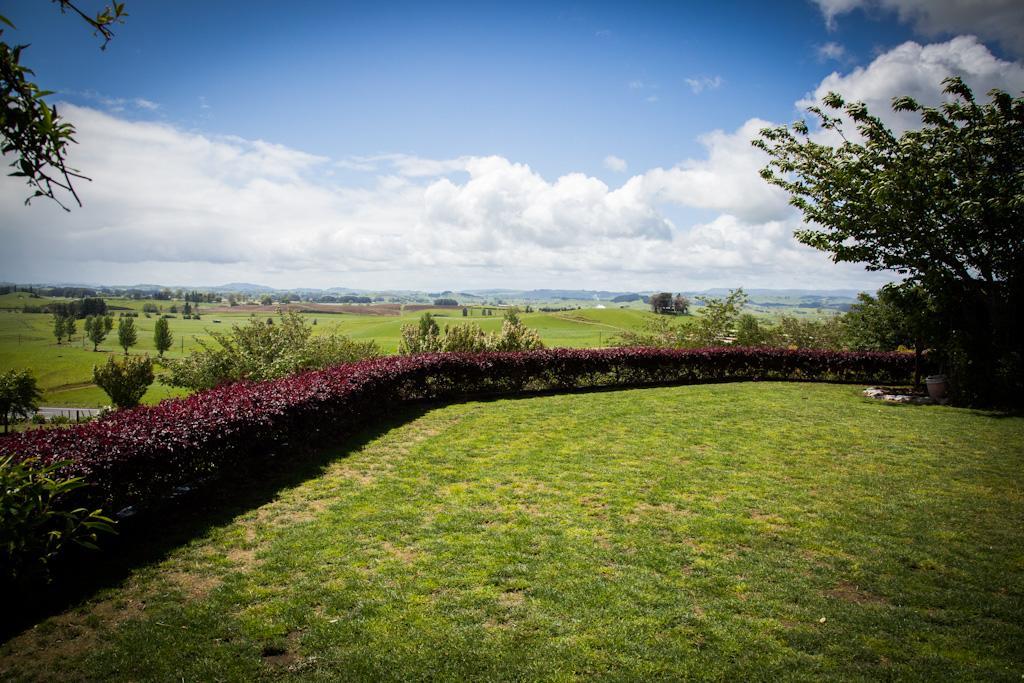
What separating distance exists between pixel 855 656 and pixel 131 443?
758 centimetres

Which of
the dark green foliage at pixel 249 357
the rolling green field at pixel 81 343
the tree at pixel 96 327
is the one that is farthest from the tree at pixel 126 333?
the dark green foliage at pixel 249 357

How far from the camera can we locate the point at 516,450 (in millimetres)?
9297

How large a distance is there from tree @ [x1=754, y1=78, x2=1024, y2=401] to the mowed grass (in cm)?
783

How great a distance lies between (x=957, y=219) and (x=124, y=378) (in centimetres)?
5324

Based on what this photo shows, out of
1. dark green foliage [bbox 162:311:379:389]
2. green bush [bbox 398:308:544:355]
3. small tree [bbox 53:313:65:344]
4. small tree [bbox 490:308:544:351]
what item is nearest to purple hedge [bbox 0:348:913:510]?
small tree [bbox 490:308:544:351]

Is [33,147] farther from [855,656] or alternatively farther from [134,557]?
[855,656]

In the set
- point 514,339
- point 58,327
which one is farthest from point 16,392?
point 58,327

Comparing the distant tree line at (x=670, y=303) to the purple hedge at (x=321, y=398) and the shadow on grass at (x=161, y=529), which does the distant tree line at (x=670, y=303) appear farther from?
the shadow on grass at (x=161, y=529)

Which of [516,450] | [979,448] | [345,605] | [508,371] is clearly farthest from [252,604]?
[979,448]

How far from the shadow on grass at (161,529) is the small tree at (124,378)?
41.6 meters

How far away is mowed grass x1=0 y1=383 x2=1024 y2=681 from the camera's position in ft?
11.9

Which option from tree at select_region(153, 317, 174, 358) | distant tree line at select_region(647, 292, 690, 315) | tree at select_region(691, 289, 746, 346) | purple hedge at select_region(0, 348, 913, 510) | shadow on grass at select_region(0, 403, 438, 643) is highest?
distant tree line at select_region(647, 292, 690, 315)

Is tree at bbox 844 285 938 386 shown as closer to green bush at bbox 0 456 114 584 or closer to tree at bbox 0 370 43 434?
green bush at bbox 0 456 114 584

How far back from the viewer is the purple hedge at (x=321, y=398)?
554 centimetres
